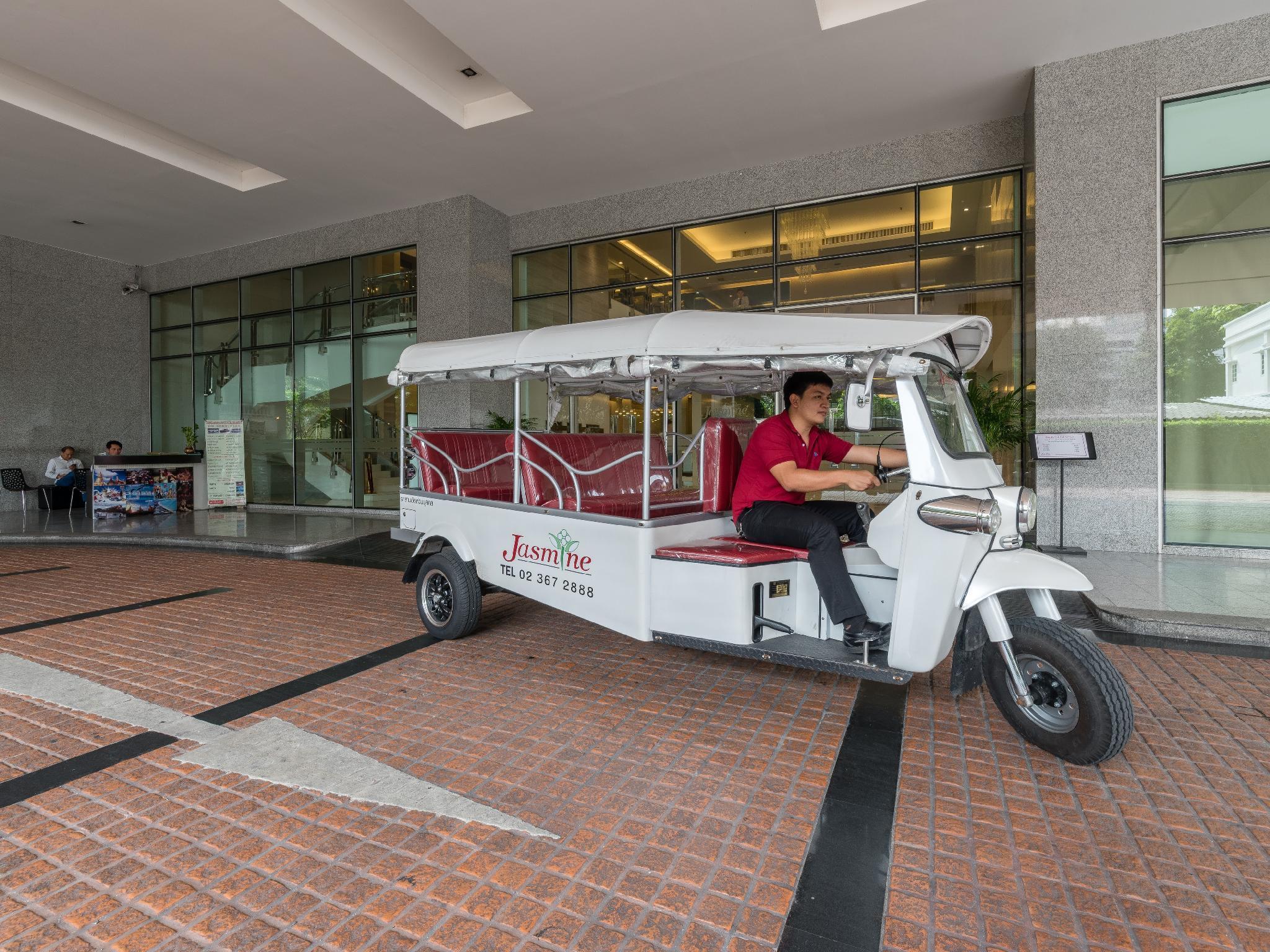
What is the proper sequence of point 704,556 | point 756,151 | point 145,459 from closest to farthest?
point 704,556, point 756,151, point 145,459

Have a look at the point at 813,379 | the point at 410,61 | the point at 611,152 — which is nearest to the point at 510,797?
the point at 813,379

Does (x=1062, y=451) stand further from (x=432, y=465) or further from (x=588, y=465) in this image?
(x=432, y=465)

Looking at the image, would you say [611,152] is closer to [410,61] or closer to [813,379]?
[410,61]

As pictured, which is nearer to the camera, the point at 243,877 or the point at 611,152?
the point at 243,877

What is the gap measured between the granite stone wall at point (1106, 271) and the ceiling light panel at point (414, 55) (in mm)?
7247

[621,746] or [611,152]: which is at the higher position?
[611,152]

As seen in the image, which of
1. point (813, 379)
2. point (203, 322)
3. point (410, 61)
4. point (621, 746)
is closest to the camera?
point (621, 746)

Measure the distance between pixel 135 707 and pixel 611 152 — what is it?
398 inches

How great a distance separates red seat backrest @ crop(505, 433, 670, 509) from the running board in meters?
1.67

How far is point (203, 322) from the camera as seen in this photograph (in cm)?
1714

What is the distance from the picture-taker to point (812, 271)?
1134 centimetres

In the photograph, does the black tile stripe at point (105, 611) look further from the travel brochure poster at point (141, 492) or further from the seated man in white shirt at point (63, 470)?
→ the seated man in white shirt at point (63, 470)

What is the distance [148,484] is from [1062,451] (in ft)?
51.2

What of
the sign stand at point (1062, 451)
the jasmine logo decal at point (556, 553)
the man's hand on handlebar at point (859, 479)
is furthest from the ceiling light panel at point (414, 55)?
the sign stand at point (1062, 451)
